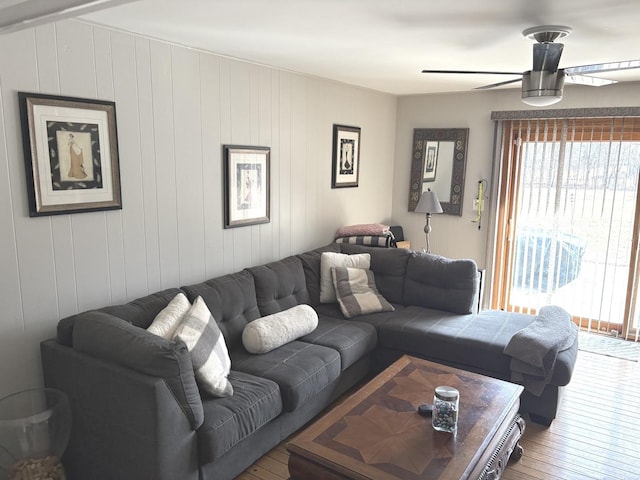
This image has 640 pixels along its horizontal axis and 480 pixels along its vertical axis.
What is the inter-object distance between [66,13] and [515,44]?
8.10ft

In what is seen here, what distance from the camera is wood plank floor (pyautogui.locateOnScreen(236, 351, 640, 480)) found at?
2672mm

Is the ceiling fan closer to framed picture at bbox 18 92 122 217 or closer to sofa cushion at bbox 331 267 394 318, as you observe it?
sofa cushion at bbox 331 267 394 318

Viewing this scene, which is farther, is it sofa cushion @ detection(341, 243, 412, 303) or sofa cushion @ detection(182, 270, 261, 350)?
sofa cushion @ detection(341, 243, 412, 303)

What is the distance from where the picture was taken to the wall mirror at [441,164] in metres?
5.26

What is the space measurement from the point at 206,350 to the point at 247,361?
46 cm

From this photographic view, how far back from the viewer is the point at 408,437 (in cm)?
218

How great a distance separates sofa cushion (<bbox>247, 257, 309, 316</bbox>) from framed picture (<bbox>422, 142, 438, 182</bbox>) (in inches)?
85.0

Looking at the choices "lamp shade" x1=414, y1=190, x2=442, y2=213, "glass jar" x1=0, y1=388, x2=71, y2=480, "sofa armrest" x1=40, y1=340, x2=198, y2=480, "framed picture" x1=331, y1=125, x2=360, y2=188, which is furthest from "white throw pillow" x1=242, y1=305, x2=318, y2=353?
"lamp shade" x1=414, y1=190, x2=442, y2=213

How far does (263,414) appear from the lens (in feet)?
8.25

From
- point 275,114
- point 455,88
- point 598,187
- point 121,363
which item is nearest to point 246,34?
point 275,114

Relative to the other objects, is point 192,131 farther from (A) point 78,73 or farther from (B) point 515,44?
(B) point 515,44

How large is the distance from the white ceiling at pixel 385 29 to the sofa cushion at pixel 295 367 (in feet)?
6.23

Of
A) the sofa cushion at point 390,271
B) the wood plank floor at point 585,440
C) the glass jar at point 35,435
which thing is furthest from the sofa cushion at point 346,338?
the glass jar at point 35,435

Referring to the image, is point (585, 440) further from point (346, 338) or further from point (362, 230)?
point (362, 230)
